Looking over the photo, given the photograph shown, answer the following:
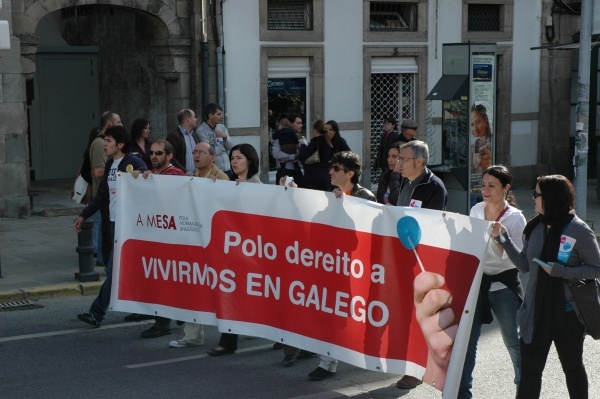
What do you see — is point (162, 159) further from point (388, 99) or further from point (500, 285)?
point (388, 99)

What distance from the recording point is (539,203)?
609cm

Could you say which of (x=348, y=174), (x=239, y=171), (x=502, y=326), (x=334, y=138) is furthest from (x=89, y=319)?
(x=334, y=138)

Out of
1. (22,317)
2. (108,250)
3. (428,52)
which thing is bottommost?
(22,317)

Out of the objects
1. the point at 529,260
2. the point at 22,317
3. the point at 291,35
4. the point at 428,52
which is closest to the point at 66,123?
the point at 291,35

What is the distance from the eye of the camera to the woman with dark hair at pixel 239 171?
845 cm

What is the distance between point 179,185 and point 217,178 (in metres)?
0.32

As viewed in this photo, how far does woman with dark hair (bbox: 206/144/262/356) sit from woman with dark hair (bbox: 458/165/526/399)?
228 centimetres

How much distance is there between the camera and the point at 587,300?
5.97 meters

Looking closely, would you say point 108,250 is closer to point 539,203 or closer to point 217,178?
point 217,178

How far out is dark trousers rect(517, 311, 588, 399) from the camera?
604 cm

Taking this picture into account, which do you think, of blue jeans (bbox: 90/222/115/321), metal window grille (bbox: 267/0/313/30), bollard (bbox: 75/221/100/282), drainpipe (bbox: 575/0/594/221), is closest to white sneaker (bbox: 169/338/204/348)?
blue jeans (bbox: 90/222/115/321)

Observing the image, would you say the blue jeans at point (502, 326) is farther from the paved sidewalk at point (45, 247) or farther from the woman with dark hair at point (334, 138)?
the woman with dark hair at point (334, 138)

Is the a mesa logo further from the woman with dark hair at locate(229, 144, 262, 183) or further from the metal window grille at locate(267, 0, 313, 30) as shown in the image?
the metal window grille at locate(267, 0, 313, 30)

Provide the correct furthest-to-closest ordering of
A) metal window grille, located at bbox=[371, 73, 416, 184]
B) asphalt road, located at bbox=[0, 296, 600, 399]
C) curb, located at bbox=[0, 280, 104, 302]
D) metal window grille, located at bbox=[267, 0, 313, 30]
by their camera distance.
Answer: metal window grille, located at bbox=[371, 73, 416, 184]
metal window grille, located at bbox=[267, 0, 313, 30]
curb, located at bbox=[0, 280, 104, 302]
asphalt road, located at bbox=[0, 296, 600, 399]
